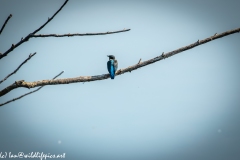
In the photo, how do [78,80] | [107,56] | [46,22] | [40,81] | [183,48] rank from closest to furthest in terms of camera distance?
1. [46,22]
2. [183,48]
3. [40,81]
4. [78,80]
5. [107,56]

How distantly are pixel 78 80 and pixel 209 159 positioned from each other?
21208cm

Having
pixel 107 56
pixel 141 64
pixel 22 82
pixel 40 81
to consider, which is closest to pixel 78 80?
pixel 40 81

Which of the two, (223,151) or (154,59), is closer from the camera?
(154,59)

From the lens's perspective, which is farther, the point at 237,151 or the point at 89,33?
the point at 237,151

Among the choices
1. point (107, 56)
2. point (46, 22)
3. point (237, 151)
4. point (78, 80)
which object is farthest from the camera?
point (237, 151)

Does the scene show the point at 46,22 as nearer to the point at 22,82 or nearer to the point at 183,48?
the point at 22,82

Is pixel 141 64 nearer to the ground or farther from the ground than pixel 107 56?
nearer to the ground

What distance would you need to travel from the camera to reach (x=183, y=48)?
2.06m

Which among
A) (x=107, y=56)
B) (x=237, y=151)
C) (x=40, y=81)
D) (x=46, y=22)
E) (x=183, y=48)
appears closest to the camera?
(x=46, y=22)

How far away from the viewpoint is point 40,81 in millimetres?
2229

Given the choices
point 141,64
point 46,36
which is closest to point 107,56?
point 141,64

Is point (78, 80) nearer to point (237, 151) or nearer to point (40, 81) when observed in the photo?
point (40, 81)

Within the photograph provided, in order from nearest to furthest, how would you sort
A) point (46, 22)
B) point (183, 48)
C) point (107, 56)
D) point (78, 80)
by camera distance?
point (46, 22) < point (183, 48) < point (78, 80) < point (107, 56)

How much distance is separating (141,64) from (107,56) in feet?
22.8
